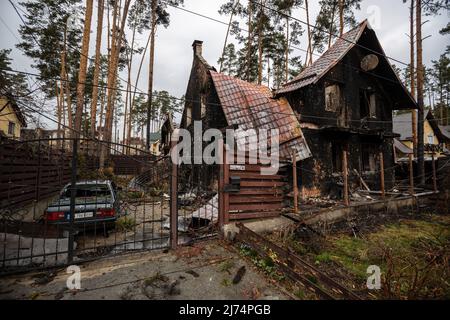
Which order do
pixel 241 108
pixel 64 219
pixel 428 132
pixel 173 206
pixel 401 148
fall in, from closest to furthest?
pixel 173 206 < pixel 64 219 < pixel 241 108 < pixel 401 148 < pixel 428 132

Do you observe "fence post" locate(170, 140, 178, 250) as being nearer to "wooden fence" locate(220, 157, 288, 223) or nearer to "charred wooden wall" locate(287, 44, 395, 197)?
"wooden fence" locate(220, 157, 288, 223)

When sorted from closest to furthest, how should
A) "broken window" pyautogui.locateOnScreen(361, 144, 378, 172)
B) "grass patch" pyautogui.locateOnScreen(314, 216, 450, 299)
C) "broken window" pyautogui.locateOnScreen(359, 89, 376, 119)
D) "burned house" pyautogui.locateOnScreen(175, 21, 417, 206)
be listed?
"grass patch" pyautogui.locateOnScreen(314, 216, 450, 299) → "burned house" pyautogui.locateOnScreen(175, 21, 417, 206) → "broken window" pyautogui.locateOnScreen(361, 144, 378, 172) → "broken window" pyautogui.locateOnScreen(359, 89, 376, 119)

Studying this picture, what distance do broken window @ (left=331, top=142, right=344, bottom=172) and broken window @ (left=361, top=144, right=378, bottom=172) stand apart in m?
2.00

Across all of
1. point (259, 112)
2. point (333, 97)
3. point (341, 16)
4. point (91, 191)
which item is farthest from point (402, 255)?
point (341, 16)

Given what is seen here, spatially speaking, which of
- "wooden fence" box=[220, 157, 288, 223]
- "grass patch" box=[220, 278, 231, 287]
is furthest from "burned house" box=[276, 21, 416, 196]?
"grass patch" box=[220, 278, 231, 287]

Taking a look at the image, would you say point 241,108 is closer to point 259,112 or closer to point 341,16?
→ point 259,112

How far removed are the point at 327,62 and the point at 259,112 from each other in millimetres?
4563

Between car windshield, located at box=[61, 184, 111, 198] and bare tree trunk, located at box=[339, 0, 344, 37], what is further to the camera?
bare tree trunk, located at box=[339, 0, 344, 37]

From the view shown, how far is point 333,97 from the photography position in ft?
39.0

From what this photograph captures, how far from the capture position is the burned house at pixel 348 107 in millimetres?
10672

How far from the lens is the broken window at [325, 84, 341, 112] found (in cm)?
1179

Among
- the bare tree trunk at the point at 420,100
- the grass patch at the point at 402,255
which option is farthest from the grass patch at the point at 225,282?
the bare tree trunk at the point at 420,100

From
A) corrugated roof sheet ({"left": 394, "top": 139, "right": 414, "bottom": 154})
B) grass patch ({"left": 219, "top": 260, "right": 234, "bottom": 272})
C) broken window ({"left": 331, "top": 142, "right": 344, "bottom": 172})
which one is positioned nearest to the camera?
grass patch ({"left": 219, "top": 260, "right": 234, "bottom": 272})
